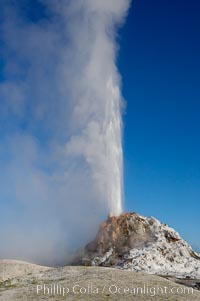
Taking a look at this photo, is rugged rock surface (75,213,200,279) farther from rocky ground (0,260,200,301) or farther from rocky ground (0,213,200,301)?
rocky ground (0,260,200,301)

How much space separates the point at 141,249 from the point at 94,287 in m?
49.2

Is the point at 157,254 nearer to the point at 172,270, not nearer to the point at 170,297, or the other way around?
the point at 172,270

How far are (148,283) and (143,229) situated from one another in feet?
178

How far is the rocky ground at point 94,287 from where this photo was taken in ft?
115

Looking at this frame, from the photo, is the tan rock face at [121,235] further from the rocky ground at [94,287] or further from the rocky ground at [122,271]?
the rocky ground at [94,287]

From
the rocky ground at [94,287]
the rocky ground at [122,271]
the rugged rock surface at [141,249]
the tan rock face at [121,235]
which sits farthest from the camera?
the tan rock face at [121,235]

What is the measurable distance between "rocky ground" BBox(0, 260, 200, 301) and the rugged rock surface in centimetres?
3516

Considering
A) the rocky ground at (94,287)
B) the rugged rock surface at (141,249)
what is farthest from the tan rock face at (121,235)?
the rocky ground at (94,287)

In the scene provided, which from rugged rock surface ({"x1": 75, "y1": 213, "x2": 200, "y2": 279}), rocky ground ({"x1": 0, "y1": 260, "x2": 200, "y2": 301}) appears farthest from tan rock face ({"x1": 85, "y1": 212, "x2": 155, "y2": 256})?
rocky ground ({"x1": 0, "y1": 260, "x2": 200, "y2": 301})

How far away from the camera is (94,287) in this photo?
37.5 meters

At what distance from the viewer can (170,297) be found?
3497 cm

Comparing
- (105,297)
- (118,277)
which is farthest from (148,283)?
(105,297)

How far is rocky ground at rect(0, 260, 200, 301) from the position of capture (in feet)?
115

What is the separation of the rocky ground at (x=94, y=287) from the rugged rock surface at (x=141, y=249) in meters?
35.2
